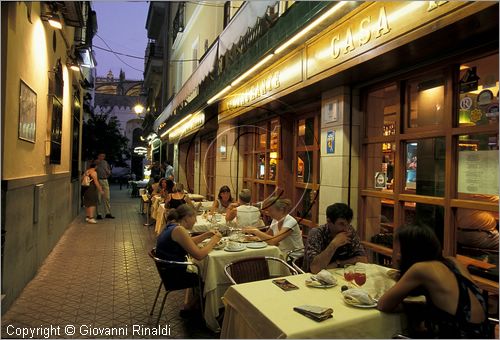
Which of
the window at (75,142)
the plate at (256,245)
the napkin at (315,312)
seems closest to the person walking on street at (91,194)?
the window at (75,142)

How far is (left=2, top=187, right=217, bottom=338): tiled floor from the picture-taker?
3.69 meters

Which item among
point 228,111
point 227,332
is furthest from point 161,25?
point 227,332

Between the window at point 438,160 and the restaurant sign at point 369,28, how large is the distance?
61 centimetres

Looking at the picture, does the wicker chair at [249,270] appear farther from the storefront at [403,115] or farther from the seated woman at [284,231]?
the storefront at [403,115]

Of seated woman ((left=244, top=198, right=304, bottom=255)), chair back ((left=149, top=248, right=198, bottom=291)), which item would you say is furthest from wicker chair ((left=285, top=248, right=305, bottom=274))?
chair back ((left=149, top=248, right=198, bottom=291))

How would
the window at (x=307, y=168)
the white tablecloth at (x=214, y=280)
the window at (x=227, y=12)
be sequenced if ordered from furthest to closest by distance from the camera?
the window at (x=227, y=12)
the window at (x=307, y=168)
the white tablecloth at (x=214, y=280)

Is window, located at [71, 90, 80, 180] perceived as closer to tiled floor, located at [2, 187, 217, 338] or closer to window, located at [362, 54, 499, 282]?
tiled floor, located at [2, 187, 217, 338]

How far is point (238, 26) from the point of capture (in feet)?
20.8

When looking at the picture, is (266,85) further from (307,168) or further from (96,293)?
(96,293)

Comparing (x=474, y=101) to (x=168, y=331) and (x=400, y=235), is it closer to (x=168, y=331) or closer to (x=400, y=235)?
(x=400, y=235)

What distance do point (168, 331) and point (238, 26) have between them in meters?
5.10

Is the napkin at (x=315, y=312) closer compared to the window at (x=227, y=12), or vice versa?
the napkin at (x=315, y=312)

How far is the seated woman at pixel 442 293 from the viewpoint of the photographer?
6.46ft

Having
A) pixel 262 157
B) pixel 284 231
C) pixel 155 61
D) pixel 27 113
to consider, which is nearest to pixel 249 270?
pixel 284 231
